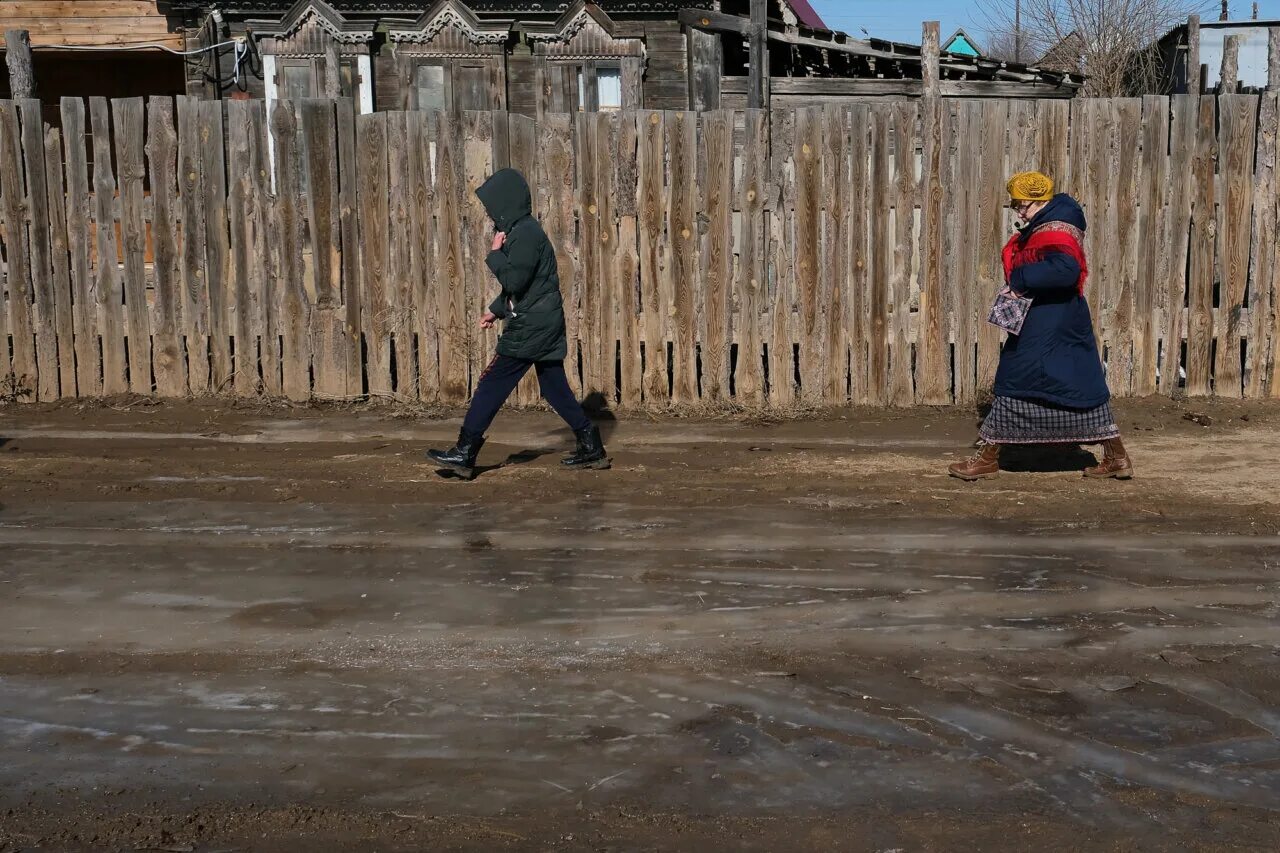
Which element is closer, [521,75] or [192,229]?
[192,229]

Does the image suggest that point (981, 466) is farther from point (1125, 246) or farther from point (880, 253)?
point (1125, 246)

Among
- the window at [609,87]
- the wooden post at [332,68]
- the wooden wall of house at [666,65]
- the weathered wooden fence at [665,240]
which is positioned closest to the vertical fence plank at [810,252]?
the weathered wooden fence at [665,240]

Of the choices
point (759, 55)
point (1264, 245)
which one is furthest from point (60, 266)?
point (1264, 245)

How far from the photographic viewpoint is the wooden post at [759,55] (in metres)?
15.0

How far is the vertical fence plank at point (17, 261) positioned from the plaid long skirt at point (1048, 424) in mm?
6604

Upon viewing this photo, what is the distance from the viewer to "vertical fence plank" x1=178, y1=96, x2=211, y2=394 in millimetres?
10344

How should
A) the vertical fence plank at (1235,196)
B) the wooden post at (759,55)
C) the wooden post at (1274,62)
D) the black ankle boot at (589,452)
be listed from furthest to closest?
the wooden post at (759,55) < the wooden post at (1274,62) < the vertical fence plank at (1235,196) < the black ankle boot at (589,452)

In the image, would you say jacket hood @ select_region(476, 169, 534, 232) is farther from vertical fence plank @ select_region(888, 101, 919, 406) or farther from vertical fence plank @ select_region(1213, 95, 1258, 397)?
vertical fence plank @ select_region(1213, 95, 1258, 397)

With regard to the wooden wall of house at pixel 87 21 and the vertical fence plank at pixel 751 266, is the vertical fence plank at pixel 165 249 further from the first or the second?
the wooden wall of house at pixel 87 21

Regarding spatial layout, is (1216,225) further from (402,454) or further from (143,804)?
(143,804)

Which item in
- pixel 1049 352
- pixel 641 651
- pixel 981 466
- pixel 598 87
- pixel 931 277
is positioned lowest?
pixel 641 651

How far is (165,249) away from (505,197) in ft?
10.9

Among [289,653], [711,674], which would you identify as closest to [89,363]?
[289,653]

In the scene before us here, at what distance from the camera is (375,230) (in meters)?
10.3
